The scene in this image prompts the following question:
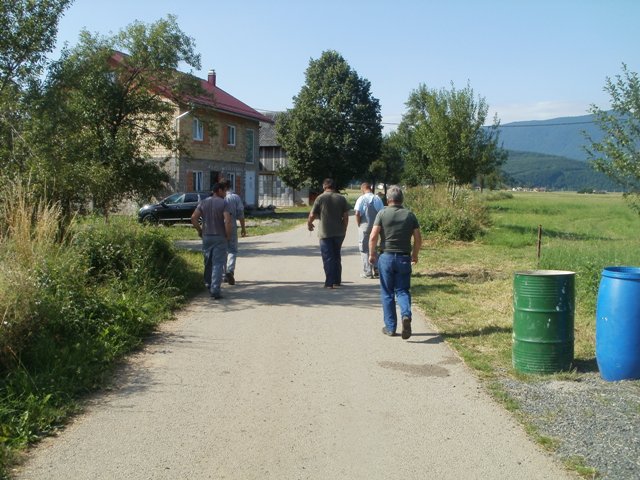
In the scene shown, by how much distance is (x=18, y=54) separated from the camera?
11203 mm

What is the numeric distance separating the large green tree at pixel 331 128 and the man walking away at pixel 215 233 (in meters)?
35.8

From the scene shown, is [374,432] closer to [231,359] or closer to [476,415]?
[476,415]

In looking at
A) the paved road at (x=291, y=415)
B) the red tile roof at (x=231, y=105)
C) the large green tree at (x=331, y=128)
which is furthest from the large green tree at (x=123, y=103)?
the large green tree at (x=331, y=128)

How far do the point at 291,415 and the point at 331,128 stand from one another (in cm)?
4225

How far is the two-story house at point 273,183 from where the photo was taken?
55.0 m

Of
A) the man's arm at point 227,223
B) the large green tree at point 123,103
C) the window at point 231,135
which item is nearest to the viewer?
the man's arm at point 227,223

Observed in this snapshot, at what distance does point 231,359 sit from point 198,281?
4751 millimetres

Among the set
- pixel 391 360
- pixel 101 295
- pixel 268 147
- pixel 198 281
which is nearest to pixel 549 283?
pixel 391 360

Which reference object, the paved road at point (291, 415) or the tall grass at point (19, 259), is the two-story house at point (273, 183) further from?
the paved road at point (291, 415)

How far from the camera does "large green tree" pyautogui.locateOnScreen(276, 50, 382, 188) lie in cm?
4644

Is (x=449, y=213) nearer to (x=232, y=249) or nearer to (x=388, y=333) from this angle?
(x=232, y=249)

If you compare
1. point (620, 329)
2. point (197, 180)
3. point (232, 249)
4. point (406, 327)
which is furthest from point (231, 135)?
point (620, 329)

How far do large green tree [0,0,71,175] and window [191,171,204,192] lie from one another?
73.9ft

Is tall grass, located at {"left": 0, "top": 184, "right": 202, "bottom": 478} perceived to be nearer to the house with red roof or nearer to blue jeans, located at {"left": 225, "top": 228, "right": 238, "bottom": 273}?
blue jeans, located at {"left": 225, "top": 228, "right": 238, "bottom": 273}
